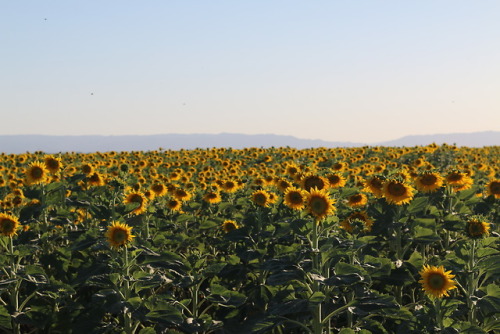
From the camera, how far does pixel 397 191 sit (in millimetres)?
7188

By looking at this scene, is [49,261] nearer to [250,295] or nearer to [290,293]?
[250,295]

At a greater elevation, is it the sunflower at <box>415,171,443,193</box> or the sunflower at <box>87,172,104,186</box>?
the sunflower at <box>415,171,443,193</box>

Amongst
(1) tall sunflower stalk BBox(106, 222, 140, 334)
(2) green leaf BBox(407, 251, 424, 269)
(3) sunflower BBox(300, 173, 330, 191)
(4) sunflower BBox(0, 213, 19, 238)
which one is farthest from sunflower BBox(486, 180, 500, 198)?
(4) sunflower BBox(0, 213, 19, 238)

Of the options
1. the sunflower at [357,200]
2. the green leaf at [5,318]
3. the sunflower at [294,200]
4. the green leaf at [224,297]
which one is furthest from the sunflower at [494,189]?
the green leaf at [5,318]

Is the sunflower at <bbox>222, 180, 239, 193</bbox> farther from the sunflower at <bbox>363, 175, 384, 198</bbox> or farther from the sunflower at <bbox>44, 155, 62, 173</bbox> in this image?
the sunflower at <bbox>363, 175, 384, 198</bbox>

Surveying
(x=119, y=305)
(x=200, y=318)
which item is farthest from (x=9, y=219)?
(x=200, y=318)

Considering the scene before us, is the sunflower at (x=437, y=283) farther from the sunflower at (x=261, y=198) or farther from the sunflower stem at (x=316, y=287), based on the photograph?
the sunflower at (x=261, y=198)

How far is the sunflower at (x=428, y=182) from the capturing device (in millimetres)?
8445

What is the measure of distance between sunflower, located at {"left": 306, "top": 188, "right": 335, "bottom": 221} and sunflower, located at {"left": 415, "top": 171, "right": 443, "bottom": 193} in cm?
355

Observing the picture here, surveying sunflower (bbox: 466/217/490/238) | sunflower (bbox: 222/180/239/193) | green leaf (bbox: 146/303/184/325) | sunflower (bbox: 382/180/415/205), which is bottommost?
green leaf (bbox: 146/303/184/325)

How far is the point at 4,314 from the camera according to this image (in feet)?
19.0

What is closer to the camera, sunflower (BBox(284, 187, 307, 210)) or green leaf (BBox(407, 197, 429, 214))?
sunflower (BBox(284, 187, 307, 210))

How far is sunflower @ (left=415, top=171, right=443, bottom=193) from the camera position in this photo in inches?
332

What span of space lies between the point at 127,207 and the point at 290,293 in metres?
2.32
